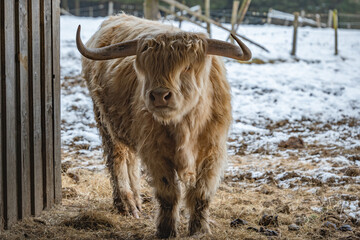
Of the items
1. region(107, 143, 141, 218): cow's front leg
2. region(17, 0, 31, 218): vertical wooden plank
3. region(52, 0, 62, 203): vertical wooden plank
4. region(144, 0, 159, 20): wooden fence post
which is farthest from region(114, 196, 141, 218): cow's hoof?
region(144, 0, 159, 20): wooden fence post

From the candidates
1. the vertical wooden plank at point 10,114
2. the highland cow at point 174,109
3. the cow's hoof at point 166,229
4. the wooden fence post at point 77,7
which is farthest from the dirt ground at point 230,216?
the wooden fence post at point 77,7

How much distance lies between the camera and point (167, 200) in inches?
150

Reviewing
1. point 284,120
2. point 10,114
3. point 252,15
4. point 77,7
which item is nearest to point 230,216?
point 10,114

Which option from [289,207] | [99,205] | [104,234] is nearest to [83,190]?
[99,205]

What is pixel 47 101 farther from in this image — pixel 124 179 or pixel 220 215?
pixel 220 215

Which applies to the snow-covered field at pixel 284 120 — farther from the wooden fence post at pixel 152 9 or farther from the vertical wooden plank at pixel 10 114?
the wooden fence post at pixel 152 9

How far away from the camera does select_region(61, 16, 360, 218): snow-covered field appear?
5.53 meters

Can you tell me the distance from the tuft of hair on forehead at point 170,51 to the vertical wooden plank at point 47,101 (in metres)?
0.95

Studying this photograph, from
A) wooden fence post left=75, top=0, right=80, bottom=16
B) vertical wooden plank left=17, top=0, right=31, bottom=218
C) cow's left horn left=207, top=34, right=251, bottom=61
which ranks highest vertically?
cow's left horn left=207, top=34, right=251, bottom=61

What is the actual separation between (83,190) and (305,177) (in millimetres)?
2422

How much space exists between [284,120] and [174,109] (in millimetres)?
5410

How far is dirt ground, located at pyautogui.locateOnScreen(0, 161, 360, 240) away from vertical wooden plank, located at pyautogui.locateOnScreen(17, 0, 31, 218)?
0.24 metres

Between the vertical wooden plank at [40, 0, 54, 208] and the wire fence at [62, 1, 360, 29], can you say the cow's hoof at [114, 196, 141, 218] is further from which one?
the wire fence at [62, 1, 360, 29]

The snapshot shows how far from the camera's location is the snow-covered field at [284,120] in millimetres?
5531
